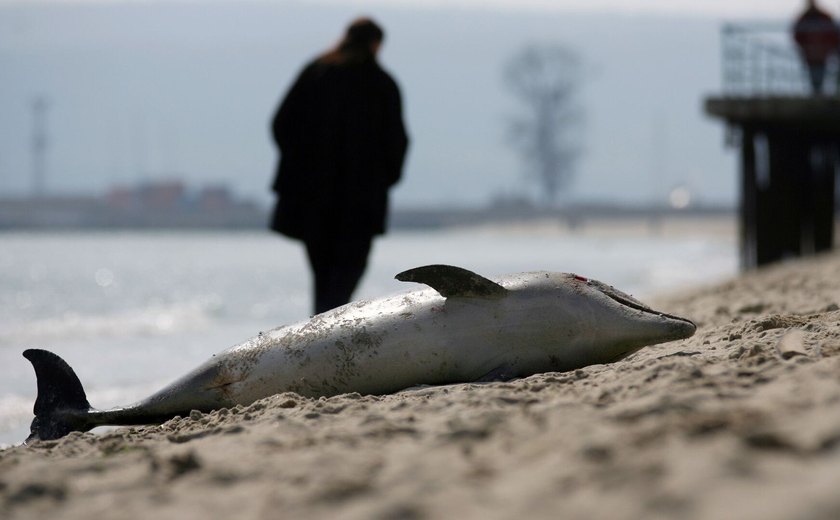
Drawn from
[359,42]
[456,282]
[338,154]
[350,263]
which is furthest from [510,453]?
[359,42]

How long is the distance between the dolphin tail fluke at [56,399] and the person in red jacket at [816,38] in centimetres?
1401

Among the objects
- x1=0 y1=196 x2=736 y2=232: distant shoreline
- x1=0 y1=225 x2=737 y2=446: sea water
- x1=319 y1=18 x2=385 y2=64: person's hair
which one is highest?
x1=319 y1=18 x2=385 y2=64: person's hair

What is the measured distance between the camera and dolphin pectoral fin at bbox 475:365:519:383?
205 inches

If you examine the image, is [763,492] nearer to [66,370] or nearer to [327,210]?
[66,370]

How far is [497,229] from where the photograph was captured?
103062mm

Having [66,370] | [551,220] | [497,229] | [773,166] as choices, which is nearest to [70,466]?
[66,370]

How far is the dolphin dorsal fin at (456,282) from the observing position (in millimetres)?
5344

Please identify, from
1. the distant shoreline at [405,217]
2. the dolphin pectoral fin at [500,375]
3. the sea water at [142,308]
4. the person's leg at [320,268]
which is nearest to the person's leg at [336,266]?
the person's leg at [320,268]

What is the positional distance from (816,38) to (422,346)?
44.8 ft

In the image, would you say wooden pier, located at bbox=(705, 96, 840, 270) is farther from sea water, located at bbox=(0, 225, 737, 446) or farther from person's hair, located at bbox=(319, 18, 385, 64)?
person's hair, located at bbox=(319, 18, 385, 64)

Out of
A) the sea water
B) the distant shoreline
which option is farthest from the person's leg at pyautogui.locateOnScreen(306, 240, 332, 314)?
the distant shoreline

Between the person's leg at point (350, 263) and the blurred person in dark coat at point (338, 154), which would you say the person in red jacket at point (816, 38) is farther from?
the person's leg at point (350, 263)

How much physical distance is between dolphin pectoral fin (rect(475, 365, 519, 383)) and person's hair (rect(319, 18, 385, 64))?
2807 mm

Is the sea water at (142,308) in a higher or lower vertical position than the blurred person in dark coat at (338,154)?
lower
